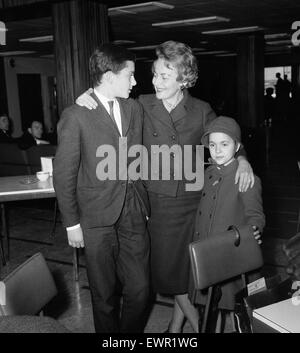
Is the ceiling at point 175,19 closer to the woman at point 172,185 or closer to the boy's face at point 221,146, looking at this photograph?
the woman at point 172,185

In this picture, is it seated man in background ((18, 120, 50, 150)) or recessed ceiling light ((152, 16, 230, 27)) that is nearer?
seated man in background ((18, 120, 50, 150))

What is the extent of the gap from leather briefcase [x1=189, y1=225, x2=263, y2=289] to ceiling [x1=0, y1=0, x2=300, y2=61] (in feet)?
10.5

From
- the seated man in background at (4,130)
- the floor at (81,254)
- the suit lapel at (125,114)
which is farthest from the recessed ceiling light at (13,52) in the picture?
A: the suit lapel at (125,114)

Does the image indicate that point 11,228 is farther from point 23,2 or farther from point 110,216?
point 110,216

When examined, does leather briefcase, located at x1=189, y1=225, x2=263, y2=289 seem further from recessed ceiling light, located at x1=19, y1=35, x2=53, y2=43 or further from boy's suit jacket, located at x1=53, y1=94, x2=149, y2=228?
recessed ceiling light, located at x1=19, y1=35, x2=53, y2=43

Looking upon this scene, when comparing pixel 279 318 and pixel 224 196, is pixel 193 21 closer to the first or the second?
pixel 224 196

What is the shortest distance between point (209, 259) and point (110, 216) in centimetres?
57

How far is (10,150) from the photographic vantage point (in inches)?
261

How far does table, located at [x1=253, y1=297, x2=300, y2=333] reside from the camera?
1.42m

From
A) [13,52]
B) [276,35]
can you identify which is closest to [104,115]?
[276,35]

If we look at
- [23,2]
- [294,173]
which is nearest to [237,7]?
[294,173]

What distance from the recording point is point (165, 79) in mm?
2404
